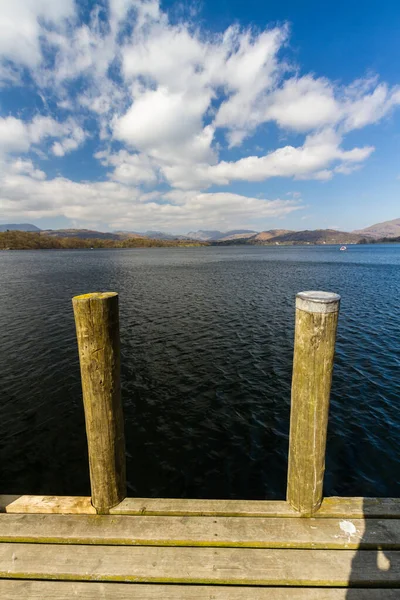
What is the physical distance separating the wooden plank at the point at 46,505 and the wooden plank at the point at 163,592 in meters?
0.84

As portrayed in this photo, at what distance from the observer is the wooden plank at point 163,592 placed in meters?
3.07

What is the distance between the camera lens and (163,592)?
312 centimetres

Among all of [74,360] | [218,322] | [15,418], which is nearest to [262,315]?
[218,322]

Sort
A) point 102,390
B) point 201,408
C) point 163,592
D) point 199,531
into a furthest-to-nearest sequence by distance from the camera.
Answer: point 201,408 → point 102,390 → point 199,531 → point 163,592

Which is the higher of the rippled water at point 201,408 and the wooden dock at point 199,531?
the wooden dock at point 199,531

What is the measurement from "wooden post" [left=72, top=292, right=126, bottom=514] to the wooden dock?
0.05ft

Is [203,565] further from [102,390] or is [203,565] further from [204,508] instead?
[102,390]

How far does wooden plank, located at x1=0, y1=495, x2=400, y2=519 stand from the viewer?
3.94 m

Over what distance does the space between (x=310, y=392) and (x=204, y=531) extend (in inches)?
87.8

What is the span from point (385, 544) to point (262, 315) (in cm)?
2238

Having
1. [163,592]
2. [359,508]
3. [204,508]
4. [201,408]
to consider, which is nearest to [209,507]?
[204,508]

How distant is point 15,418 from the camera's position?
10.9 meters

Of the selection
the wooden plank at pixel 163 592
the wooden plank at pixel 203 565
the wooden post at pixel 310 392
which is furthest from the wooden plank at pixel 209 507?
the wooden plank at pixel 163 592

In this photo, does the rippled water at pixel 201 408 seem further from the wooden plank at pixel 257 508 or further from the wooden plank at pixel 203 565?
the wooden plank at pixel 203 565
